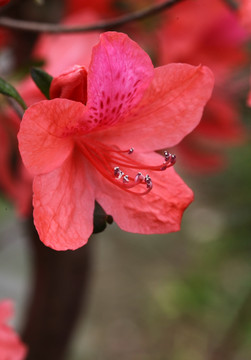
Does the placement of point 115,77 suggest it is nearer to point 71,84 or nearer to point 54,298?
point 71,84

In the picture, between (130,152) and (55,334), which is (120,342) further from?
(130,152)

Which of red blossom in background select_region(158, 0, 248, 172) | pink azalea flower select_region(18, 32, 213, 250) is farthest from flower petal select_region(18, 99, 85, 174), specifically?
red blossom in background select_region(158, 0, 248, 172)

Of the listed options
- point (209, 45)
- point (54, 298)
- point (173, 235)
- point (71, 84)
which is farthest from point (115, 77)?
point (173, 235)

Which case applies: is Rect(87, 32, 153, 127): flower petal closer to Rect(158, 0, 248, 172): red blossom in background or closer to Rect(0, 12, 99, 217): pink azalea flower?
Rect(0, 12, 99, 217): pink azalea flower

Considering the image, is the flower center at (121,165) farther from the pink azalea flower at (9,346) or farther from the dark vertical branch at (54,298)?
the dark vertical branch at (54,298)

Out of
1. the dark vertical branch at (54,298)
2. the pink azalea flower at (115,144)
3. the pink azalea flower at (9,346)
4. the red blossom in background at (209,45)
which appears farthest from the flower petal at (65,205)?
the dark vertical branch at (54,298)
